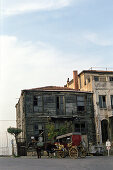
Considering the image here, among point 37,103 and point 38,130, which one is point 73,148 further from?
point 37,103

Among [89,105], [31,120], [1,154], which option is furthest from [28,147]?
[89,105]

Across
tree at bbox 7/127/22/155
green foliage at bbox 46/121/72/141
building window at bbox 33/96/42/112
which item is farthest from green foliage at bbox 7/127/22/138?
green foliage at bbox 46/121/72/141

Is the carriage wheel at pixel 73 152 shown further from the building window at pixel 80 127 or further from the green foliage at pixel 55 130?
the building window at pixel 80 127

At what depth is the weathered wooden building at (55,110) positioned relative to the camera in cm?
3497

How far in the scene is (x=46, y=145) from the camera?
→ 2636 cm

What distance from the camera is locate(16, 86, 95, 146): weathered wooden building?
34969 millimetres

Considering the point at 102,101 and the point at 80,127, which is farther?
the point at 102,101

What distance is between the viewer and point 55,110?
3594 centimetres

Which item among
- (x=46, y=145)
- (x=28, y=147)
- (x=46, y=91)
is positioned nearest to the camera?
(x=46, y=145)

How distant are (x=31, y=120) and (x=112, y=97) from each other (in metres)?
10.7

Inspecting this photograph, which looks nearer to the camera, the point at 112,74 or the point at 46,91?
the point at 46,91

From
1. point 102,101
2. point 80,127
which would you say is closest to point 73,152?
point 80,127

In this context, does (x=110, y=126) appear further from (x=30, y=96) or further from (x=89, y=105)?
(x=30, y=96)

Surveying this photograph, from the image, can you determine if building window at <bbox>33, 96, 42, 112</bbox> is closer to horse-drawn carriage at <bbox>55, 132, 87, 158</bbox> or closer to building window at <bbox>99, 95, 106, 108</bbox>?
building window at <bbox>99, 95, 106, 108</bbox>
